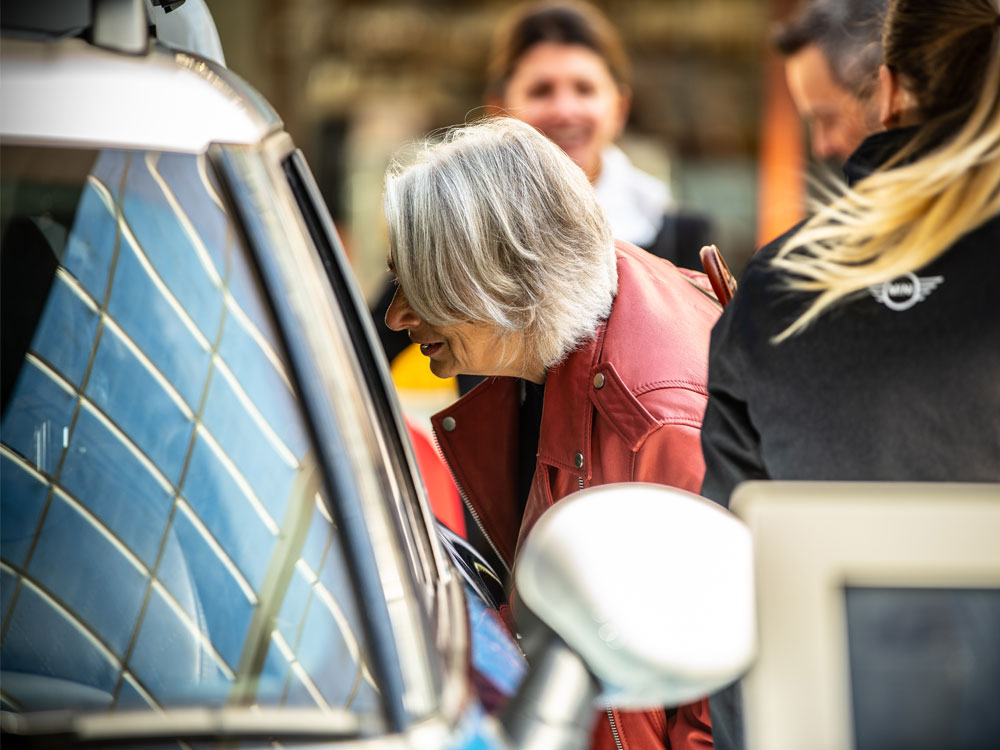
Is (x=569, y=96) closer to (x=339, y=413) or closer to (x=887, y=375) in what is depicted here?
(x=887, y=375)

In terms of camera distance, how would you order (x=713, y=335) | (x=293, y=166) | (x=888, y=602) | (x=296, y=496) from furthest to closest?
(x=713, y=335) < (x=293, y=166) < (x=296, y=496) < (x=888, y=602)

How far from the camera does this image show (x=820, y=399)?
147cm

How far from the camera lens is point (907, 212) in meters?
1.44

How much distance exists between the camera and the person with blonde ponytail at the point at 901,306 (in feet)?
4.56

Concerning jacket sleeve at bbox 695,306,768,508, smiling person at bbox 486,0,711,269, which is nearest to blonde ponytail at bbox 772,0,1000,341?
jacket sleeve at bbox 695,306,768,508

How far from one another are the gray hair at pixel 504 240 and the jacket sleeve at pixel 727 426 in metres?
0.48

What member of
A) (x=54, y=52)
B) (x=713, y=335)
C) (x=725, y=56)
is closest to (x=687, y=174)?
(x=725, y=56)

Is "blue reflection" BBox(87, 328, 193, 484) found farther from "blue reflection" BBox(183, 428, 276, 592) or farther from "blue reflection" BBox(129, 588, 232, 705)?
"blue reflection" BBox(129, 588, 232, 705)

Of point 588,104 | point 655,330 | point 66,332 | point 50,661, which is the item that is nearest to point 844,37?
point 588,104

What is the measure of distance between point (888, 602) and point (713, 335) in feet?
2.56

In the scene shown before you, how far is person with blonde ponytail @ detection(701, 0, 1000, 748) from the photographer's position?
1.39 metres

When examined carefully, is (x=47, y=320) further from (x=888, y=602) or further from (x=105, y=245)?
(x=888, y=602)

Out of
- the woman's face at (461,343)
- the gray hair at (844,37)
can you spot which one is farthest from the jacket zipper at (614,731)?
the gray hair at (844,37)

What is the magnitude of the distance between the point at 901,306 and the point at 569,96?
2.37m
